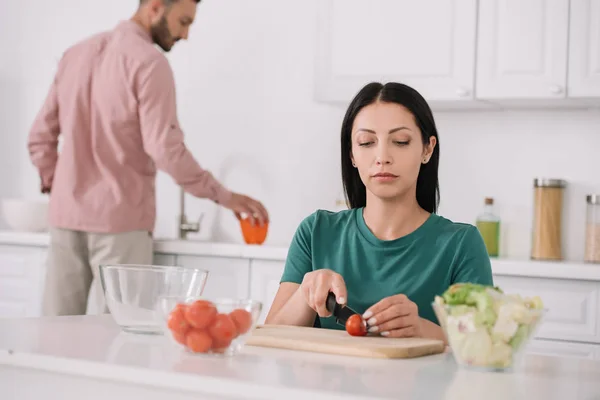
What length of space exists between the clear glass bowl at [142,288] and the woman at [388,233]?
32 cm

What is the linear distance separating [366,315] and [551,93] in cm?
176

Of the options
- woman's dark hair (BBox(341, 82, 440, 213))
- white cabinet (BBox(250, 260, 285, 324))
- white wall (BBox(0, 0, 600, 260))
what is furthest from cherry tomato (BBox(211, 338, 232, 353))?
white wall (BBox(0, 0, 600, 260))

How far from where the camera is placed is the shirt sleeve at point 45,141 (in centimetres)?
330

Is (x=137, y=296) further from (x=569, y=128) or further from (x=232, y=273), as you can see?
(x=569, y=128)

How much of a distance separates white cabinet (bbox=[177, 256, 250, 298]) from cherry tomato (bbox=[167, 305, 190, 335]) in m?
1.90

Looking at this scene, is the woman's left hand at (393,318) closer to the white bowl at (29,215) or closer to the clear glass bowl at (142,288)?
the clear glass bowl at (142,288)

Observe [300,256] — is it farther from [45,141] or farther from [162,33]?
[45,141]

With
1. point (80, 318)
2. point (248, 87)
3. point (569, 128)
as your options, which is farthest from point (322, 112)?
point (80, 318)

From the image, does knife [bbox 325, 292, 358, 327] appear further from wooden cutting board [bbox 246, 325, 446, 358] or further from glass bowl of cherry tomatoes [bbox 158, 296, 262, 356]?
glass bowl of cherry tomatoes [bbox 158, 296, 262, 356]

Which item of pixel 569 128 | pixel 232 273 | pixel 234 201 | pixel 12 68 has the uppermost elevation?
pixel 12 68

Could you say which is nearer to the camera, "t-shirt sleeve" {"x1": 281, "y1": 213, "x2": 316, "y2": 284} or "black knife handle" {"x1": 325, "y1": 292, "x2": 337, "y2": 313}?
"black knife handle" {"x1": 325, "y1": 292, "x2": 337, "y2": 313}

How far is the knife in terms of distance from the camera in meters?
1.56

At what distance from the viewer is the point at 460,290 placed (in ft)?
4.16

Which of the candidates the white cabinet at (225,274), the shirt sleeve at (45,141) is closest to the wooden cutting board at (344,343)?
the white cabinet at (225,274)
